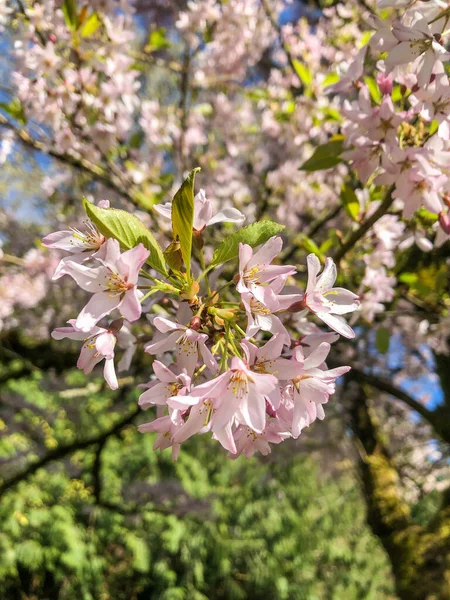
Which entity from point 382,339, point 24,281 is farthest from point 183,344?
point 24,281

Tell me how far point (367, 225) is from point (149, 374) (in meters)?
1.64

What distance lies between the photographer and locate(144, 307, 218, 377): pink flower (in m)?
0.58

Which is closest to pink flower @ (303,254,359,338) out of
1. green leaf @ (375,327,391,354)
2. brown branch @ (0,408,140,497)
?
green leaf @ (375,327,391,354)

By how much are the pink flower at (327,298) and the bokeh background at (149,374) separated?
485 millimetres

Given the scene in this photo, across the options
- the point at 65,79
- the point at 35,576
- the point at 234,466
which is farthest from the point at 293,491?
the point at 65,79

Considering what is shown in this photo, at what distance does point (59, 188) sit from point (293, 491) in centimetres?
541

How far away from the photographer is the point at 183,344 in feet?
1.99

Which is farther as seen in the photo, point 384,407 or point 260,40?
point 384,407

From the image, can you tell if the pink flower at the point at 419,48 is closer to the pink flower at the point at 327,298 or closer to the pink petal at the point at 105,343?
the pink flower at the point at 327,298

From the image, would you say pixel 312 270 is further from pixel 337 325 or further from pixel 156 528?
pixel 156 528

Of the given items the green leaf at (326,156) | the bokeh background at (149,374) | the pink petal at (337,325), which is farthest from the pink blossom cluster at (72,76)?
the pink petal at (337,325)

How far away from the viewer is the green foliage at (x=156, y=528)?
4145 mm

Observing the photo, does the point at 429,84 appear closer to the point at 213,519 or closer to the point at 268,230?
the point at 268,230

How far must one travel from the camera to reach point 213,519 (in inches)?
185
